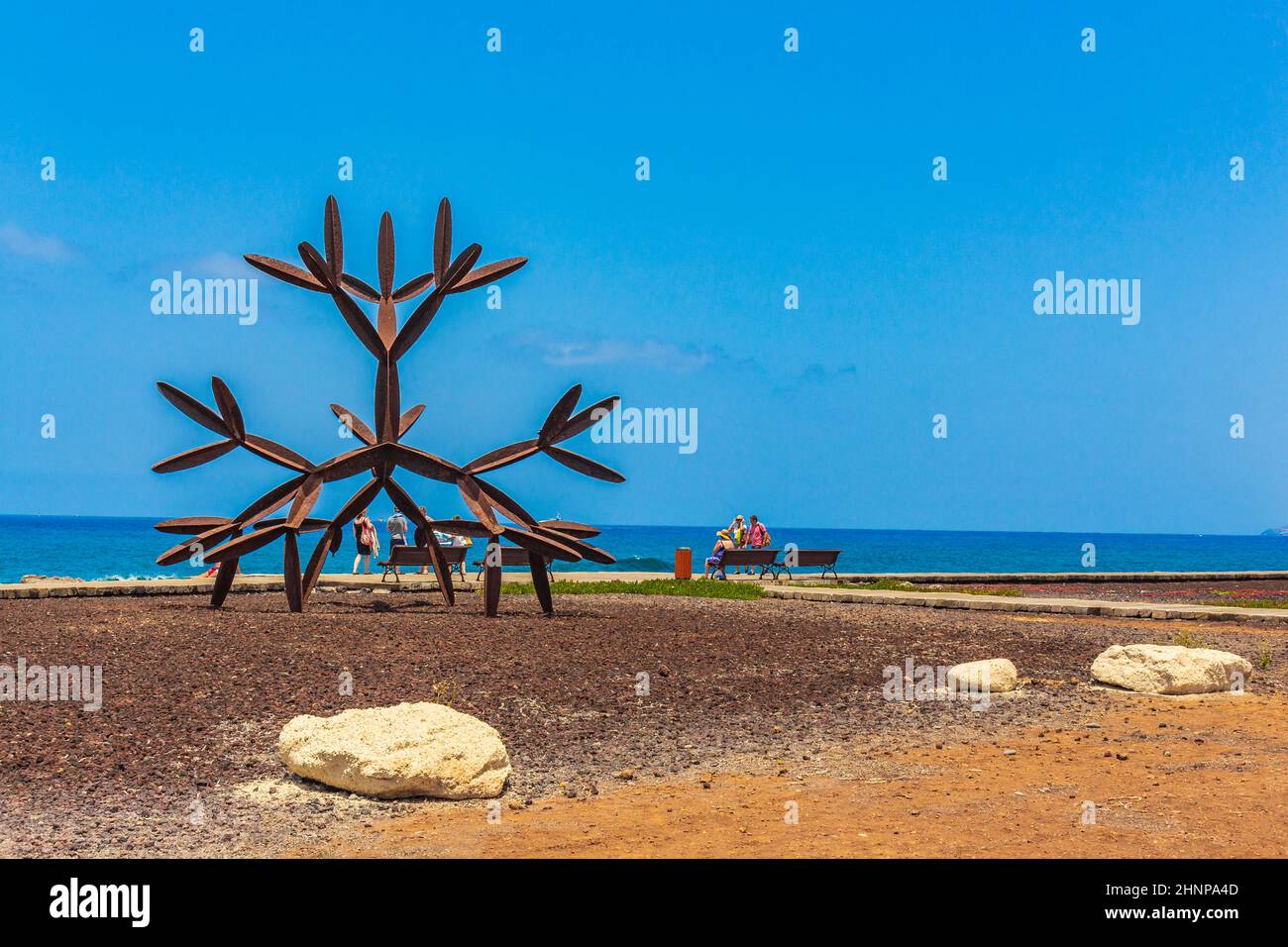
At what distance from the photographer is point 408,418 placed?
14.8 m

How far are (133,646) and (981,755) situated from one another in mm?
7438

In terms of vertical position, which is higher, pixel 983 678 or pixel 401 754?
pixel 401 754

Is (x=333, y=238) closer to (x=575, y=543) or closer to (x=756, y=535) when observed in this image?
(x=575, y=543)

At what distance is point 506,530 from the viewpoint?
44.5 ft

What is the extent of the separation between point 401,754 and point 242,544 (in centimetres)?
734

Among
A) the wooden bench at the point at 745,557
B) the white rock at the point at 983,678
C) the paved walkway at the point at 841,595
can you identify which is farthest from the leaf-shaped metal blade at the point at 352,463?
the wooden bench at the point at 745,557

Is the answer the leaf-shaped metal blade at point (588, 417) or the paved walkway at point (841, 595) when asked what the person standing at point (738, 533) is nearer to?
the paved walkway at point (841, 595)

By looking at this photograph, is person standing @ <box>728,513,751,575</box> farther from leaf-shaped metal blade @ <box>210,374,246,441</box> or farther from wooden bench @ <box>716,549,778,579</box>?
leaf-shaped metal blade @ <box>210,374,246,441</box>

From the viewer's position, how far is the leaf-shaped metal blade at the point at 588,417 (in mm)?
13648

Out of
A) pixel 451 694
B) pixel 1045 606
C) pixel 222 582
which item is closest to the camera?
pixel 451 694

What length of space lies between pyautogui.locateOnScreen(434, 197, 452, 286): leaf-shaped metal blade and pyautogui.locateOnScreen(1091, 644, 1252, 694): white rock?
8.69 metres

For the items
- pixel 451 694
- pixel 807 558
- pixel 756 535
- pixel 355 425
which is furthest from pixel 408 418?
pixel 756 535

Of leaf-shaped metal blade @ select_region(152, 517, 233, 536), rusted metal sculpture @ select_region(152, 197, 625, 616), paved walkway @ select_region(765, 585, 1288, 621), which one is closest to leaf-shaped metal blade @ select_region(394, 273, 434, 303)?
rusted metal sculpture @ select_region(152, 197, 625, 616)

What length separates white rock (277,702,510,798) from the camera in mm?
6516
